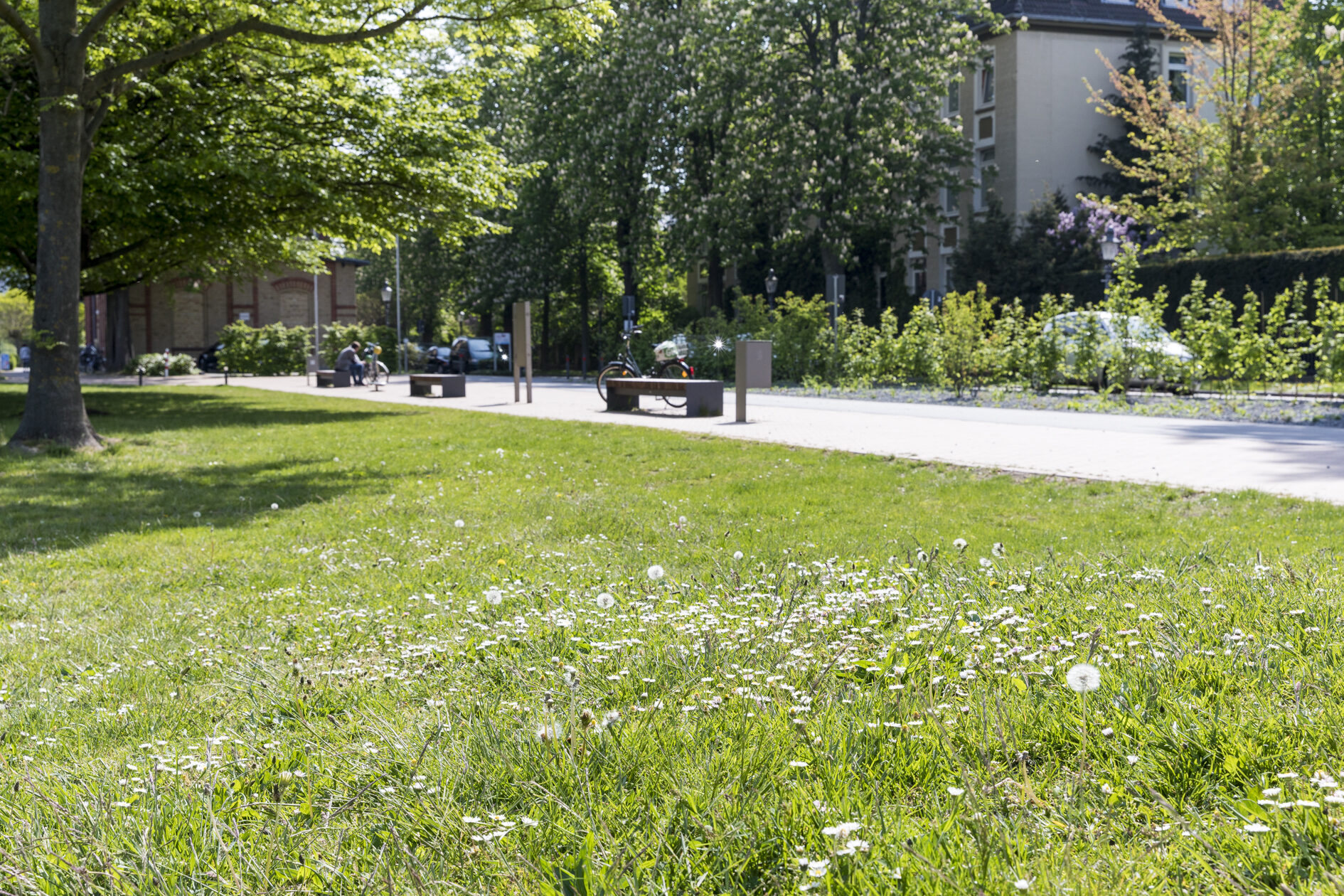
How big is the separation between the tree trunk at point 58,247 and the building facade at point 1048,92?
3515 cm

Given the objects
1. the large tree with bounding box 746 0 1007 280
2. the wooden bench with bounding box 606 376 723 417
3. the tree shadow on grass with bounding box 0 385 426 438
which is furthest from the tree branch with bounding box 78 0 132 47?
the large tree with bounding box 746 0 1007 280

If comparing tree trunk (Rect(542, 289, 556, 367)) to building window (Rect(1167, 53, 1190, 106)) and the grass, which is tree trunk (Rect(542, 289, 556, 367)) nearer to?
building window (Rect(1167, 53, 1190, 106))

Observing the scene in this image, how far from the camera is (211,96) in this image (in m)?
18.0

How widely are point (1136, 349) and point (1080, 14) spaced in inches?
1259

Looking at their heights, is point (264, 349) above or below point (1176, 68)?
below

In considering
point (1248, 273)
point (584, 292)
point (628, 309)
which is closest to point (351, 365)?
point (628, 309)

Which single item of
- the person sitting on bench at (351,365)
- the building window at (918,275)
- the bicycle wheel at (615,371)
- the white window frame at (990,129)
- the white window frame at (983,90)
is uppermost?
the white window frame at (983,90)

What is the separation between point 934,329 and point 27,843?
22980 mm

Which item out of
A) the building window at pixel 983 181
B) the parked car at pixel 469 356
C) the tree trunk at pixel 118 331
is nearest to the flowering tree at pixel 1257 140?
the building window at pixel 983 181

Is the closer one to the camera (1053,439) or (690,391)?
(1053,439)

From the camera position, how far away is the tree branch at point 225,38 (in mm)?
12867

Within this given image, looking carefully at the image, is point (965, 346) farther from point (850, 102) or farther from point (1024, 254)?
point (1024, 254)

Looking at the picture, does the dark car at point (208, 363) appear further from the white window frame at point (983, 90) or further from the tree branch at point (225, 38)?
the tree branch at point (225, 38)

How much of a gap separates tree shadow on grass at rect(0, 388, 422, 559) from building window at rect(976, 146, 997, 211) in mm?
34625
